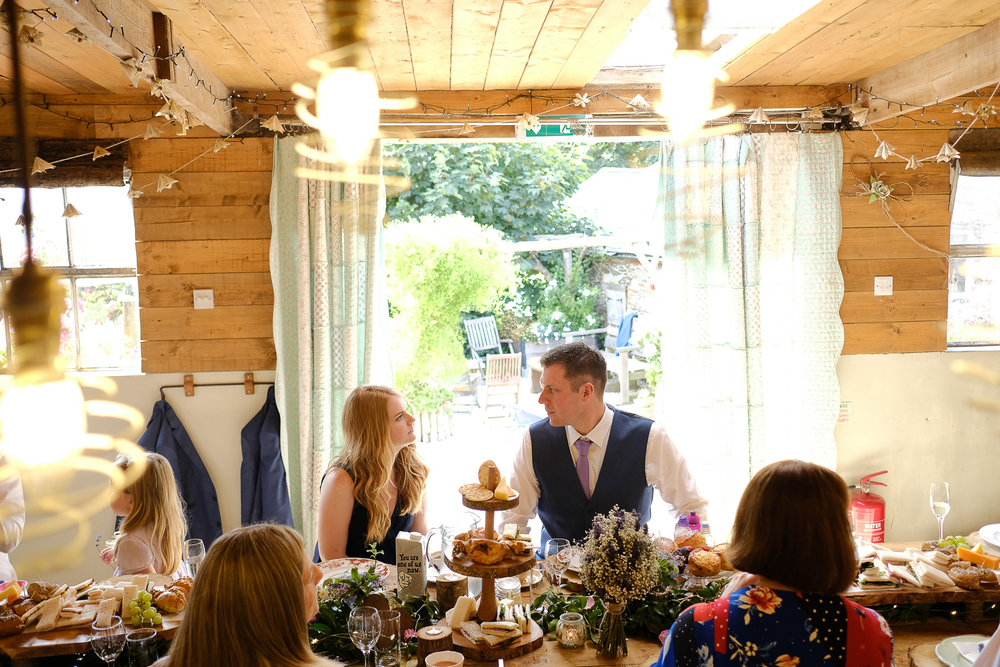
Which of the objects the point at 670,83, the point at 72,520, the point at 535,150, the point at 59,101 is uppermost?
the point at 535,150

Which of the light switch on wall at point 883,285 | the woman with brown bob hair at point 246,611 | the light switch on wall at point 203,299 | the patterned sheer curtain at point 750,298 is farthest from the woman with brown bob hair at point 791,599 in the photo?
the light switch on wall at point 203,299

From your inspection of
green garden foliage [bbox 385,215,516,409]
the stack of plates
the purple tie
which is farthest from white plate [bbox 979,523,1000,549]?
green garden foliage [bbox 385,215,516,409]

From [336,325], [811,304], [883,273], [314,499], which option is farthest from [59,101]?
[883,273]

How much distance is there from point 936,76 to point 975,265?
1.37 meters

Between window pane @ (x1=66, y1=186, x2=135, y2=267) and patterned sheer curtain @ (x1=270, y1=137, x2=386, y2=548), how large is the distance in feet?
2.80

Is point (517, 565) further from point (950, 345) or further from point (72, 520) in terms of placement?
point (950, 345)

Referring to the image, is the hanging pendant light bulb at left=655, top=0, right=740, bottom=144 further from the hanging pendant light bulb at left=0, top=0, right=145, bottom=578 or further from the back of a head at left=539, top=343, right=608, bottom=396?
the hanging pendant light bulb at left=0, top=0, right=145, bottom=578

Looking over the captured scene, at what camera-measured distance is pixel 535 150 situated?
10.9m

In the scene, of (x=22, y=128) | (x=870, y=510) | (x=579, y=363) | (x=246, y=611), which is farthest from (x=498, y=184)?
(x=22, y=128)

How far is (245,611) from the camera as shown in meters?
1.35

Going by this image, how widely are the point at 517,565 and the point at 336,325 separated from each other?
6.77ft

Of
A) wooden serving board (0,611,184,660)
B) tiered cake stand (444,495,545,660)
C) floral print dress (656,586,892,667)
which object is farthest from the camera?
wooden serving board (0,611,184,660)

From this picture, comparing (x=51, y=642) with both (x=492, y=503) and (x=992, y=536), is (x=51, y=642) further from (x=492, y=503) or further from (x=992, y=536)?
(x=992, y=536)

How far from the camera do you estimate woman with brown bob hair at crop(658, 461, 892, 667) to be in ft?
4.89
